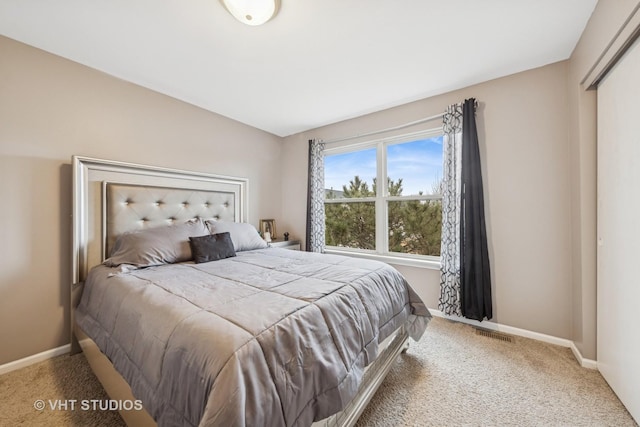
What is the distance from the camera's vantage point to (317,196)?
3.56 meters

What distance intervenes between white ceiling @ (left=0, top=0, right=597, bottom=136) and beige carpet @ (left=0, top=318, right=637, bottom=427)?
96.2 inches

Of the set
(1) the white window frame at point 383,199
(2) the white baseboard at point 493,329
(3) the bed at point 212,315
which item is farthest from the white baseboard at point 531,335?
(3) the bed at point 212,315

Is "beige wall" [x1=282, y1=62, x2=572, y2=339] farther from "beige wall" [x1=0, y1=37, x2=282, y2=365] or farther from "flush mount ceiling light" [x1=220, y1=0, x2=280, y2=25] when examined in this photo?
"beige wall" [x1=0, y1=37, x2=282, y2=365]

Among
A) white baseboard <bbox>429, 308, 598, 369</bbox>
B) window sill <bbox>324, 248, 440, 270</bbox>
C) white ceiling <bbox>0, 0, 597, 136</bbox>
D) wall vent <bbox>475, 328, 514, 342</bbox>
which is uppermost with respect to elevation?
white ceiling <bbox>0, 0, 597, 136</bbox>

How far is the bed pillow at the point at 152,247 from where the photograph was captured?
6.23 feet

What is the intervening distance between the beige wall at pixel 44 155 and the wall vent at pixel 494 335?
3.64m

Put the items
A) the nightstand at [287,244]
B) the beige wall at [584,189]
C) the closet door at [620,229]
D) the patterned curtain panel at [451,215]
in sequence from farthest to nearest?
1. the nightstand at [287,244]
2. the patterned curtain panel at [451,215]
3. the beige wall at [584,189]
4. the closet door at [620,229]

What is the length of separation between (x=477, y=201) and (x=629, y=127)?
3.50 ft

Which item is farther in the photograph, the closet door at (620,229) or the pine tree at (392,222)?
the pine tree at (392,222)

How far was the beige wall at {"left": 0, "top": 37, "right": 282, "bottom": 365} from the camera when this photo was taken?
70.1 inches

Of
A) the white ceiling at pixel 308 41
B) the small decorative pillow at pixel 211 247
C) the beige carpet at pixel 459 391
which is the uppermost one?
the white ceiling at pixel 308 41

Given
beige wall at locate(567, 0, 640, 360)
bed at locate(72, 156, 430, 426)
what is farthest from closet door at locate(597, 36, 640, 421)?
bed at locate(72, 156, 430, 426)

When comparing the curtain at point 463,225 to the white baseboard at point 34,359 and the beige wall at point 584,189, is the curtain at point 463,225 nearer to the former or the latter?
the beige wall at point 584,189

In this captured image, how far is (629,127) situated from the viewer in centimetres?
137
